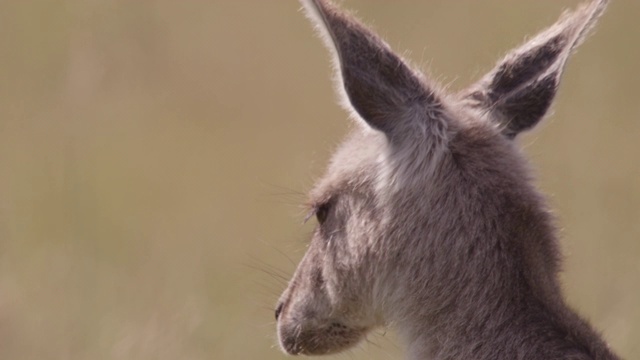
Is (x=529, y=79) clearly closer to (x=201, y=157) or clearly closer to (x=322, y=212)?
(x=322, y=212)

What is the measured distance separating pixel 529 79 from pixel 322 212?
963 millimetres

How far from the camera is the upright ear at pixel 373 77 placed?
16.8 ft

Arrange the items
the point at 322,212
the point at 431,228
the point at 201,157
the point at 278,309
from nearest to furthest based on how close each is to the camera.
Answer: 1. the point at 431,228
2. the point at 322,212
3. the point at 278,309
4. the point at 201,157

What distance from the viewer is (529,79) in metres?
6.01

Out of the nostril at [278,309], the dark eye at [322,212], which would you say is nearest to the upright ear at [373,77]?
the dark eye at [322,212]

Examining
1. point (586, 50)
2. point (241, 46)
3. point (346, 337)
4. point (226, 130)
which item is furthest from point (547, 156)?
point (346, 337)

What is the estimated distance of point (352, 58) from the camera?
5.13 metres

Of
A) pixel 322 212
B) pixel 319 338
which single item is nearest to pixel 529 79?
pixel 322 212

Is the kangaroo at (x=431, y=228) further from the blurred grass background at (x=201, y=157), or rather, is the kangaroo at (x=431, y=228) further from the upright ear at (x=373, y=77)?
the blurred grass background at (x=201, y=157)

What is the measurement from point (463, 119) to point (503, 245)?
0.54 metres

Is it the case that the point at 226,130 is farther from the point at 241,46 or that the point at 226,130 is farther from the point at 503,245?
the point at 503,245

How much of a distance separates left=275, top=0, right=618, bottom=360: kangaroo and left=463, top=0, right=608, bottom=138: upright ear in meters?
0.21

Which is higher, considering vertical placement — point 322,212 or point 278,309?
point 322,212

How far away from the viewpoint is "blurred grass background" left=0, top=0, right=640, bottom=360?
29.3 ft
